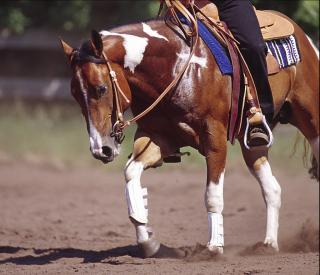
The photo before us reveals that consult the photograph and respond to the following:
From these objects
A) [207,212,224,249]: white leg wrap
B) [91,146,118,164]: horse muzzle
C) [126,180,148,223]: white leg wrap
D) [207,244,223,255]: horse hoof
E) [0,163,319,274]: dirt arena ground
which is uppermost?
[91,146,118,164]: horse muzzle

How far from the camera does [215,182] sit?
724 centimetres

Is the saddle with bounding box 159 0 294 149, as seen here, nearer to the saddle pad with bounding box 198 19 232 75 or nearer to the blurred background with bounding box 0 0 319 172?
the saddle pad with bounding box 198 19 232 75

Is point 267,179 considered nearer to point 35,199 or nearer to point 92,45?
point 92,45

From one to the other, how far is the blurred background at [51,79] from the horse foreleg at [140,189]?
5.22 metres

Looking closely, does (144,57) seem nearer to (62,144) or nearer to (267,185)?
(267,185)

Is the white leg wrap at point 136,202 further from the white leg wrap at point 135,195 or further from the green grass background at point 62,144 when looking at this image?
the green grass background at point 62,144

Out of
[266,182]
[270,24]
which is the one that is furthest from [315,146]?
[270,24]

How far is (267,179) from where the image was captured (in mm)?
8258

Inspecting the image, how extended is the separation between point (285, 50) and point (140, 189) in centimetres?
182

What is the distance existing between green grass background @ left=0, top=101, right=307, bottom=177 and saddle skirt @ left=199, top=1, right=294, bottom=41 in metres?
4.35

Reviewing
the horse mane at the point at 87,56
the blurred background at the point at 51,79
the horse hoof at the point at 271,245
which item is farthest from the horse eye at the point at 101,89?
the blurred background at the point at 51,79

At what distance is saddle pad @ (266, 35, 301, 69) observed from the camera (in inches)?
313

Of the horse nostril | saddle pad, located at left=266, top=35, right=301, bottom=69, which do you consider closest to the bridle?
the horse nostril

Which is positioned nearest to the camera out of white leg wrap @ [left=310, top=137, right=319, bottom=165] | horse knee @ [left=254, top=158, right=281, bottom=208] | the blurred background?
horse knee @ [left=254, top=158, right=281, bottom=208]
